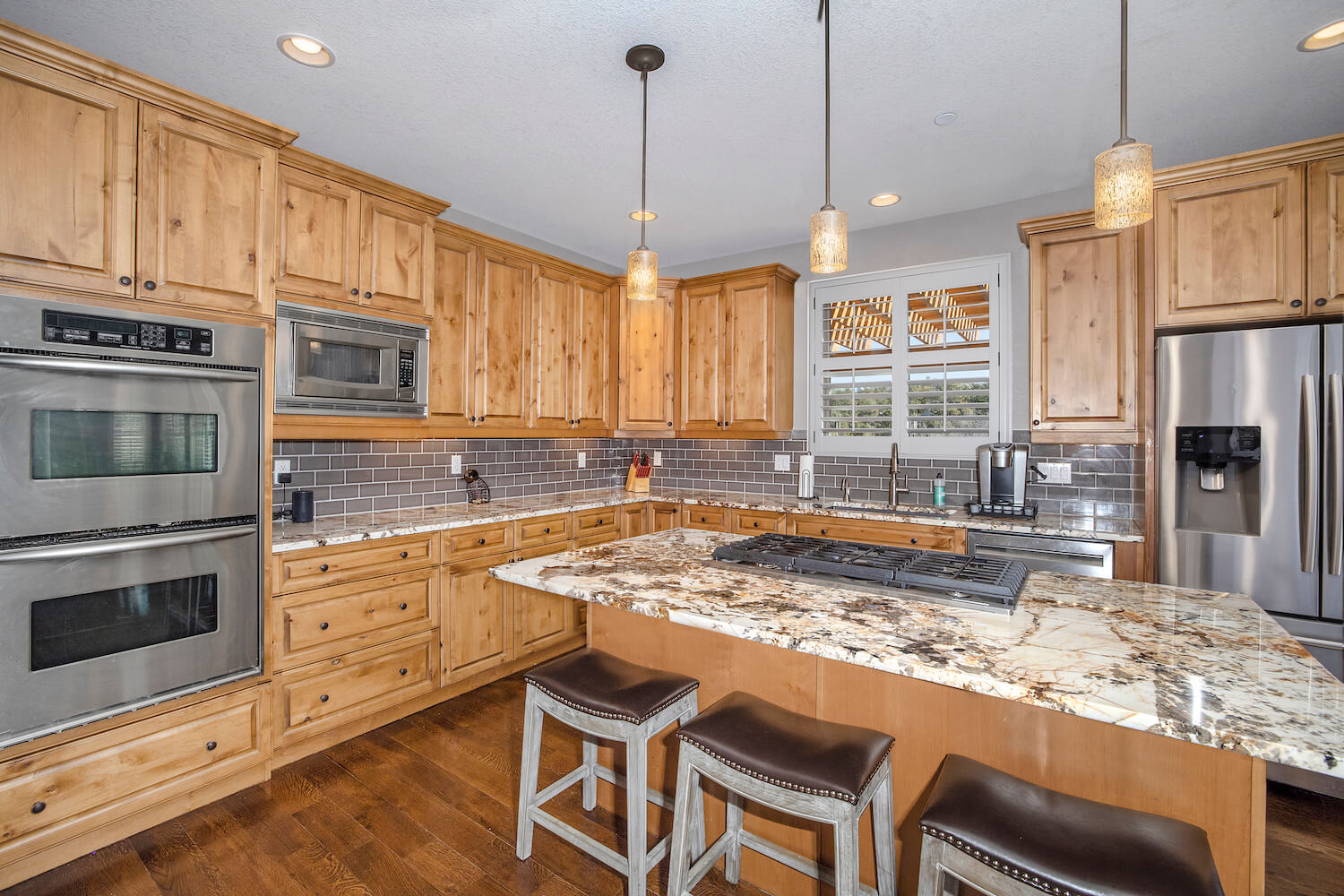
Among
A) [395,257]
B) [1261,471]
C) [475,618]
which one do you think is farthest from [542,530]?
[1261,471]

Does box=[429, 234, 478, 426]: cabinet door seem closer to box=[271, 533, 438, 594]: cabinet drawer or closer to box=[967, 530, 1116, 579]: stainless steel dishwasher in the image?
box=[271, 533, 438, 594]: cabinet drawer

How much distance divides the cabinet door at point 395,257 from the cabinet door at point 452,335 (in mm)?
154

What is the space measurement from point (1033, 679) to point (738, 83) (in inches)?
88.6

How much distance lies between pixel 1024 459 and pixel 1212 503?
0.89 m

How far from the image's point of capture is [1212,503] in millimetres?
2598

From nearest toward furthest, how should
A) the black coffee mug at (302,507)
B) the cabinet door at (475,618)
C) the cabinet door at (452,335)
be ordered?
the black coffee mug at (302,507), the cabinet door at (475,618), the cabinet door at (452,335)

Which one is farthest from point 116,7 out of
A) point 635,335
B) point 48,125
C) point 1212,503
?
point 1212,503

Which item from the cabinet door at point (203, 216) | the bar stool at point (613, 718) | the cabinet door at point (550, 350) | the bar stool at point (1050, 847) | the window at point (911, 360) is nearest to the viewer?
the bar stool at point (1050, 847)

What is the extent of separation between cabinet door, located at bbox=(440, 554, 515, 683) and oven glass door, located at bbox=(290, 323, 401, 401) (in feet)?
3.14

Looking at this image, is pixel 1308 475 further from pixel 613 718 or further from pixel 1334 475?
pixel 613 718

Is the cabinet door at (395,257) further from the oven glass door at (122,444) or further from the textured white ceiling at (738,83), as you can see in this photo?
the oven glass door at (122,444)

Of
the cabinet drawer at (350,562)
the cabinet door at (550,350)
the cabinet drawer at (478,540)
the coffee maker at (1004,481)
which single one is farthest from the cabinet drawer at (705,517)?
the cabinet drawer at (350,562)

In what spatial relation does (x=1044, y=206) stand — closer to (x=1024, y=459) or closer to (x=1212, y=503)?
(x=1024, y=459)

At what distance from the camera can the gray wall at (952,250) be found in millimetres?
3535
